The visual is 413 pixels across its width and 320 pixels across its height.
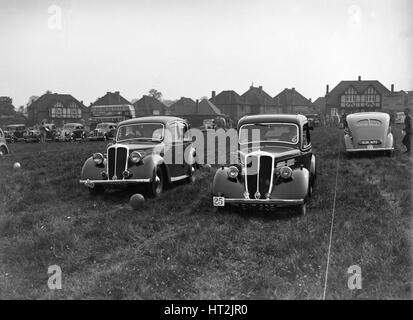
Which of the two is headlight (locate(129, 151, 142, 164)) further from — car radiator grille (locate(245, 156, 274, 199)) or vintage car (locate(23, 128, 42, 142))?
vintage car (locate(23, 128, 42, 142))

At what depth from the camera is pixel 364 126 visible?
14070mm

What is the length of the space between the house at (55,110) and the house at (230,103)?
826 inches

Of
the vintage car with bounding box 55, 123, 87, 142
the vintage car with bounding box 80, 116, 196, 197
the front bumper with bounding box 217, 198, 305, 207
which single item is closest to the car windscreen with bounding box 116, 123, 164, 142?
the vintage car with bounding box 80, 116, 196, 197

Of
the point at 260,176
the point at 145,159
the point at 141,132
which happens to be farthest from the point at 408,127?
the point at 145,159

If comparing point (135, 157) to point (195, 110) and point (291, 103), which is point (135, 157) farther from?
point (195, 110)

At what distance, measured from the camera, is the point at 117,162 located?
28.4 ft

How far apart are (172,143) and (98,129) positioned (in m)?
22.9

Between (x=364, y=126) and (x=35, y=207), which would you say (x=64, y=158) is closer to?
(x=35, y=207)

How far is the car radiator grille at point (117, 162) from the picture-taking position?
8648 millimetres

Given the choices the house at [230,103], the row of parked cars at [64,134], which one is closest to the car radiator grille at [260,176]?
the row of parked cars at [64,134]

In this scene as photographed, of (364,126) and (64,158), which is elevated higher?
(364,126)

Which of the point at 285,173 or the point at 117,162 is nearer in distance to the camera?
the point at 285,173

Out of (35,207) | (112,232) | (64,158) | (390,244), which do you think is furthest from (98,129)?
(390,244)

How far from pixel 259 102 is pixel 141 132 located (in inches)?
1716
